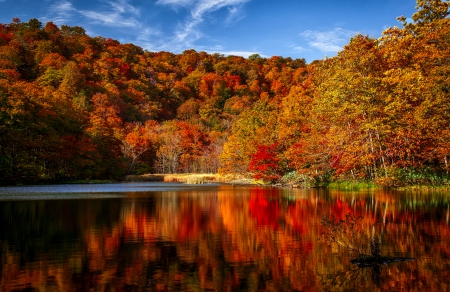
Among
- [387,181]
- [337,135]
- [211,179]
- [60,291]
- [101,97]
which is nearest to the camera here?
[60,291]

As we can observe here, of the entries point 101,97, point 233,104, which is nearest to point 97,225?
point 101,97

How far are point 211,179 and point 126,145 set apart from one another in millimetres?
17559

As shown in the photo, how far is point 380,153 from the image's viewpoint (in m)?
27.5

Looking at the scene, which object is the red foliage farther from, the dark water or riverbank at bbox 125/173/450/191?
the dark water

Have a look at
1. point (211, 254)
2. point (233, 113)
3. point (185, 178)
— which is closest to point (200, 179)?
point (185, 178)

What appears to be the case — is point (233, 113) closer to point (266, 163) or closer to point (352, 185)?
point (266, 163)

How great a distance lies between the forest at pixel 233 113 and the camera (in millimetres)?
27250

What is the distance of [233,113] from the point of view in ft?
276

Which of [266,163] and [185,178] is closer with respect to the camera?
[266,163]

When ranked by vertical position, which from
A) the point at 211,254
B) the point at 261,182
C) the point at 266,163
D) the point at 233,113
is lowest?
the point at 261,182

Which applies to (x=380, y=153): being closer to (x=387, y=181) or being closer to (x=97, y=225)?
(x=387, y=181)

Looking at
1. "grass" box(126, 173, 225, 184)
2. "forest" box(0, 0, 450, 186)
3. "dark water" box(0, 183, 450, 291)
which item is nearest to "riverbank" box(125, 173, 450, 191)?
"grass" box(126, 173, 225, 184)

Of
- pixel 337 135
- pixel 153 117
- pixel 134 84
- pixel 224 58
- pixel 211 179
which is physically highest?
pixel 224 58

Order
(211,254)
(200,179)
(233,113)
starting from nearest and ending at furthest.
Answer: (211,254) → (200,179) → (233,113)
